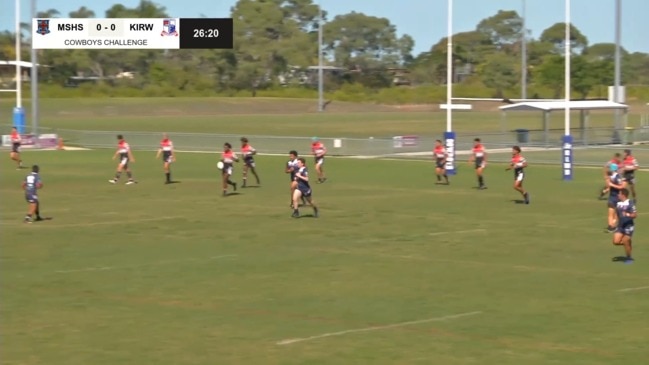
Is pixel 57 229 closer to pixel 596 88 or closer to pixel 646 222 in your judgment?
pixel 646 222

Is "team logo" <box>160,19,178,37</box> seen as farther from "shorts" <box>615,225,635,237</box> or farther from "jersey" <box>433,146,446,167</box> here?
"jersey" <box>433,146,446,167</box>

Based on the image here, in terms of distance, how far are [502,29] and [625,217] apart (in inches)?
3068

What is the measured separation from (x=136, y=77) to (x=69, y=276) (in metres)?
Answer: 83.7

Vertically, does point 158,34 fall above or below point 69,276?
above

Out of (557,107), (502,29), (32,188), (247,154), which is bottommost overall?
(32,188)

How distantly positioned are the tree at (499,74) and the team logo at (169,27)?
75.8m

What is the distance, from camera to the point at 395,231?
29.2 m

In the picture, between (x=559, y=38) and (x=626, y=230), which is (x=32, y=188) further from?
(x=559, y=38)

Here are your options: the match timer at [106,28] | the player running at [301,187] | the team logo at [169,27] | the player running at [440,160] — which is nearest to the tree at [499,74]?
the player running at [440,160]

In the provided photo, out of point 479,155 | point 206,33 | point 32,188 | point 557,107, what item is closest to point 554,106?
point 557,107

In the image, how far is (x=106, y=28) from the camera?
13.9 metres

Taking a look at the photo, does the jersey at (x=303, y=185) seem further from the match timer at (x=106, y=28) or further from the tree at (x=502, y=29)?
the tree at (x=502, y=29)

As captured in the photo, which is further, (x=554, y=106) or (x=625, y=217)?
(x=554, y=106)

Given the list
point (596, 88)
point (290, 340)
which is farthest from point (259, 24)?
point (290, 340)
